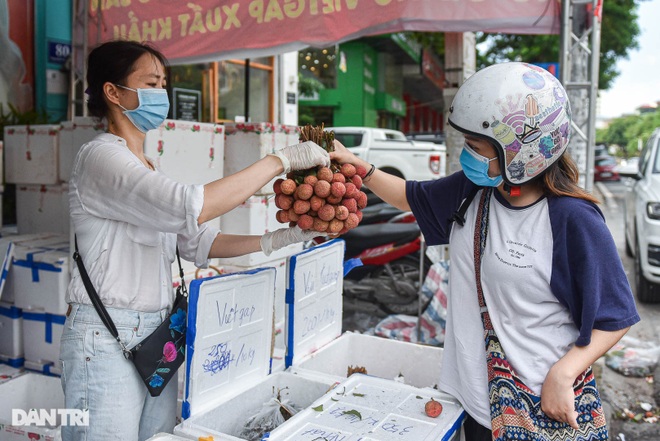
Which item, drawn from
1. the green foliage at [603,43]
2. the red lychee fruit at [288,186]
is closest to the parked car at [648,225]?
the red lychee fruit at [288,186]

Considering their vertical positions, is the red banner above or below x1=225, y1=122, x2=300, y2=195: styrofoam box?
above

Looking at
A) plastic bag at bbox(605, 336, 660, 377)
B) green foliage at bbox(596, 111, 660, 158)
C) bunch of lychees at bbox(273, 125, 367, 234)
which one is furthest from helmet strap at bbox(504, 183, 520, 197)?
green foliage at bbox(596, 111, 660, 158)

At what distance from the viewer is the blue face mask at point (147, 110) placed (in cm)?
211

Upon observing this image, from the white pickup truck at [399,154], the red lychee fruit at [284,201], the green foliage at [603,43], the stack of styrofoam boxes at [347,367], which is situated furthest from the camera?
the green foliage at [603,43]

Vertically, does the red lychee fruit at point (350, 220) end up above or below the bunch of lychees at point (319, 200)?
below

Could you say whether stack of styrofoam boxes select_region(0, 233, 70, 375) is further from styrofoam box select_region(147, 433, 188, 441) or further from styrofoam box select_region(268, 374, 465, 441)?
styrofoam box select_region(268, 374, 465, 441)

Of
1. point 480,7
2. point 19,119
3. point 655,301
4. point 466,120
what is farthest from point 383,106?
point 466,120

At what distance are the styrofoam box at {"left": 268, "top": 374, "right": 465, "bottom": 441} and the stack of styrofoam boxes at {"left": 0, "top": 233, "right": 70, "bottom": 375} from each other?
1.98m

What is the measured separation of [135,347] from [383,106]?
2048 cm

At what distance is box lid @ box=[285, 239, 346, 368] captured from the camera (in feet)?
8.13

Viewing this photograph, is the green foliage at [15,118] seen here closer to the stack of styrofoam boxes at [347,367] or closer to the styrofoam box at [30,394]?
the styrofoam box at [30,394]

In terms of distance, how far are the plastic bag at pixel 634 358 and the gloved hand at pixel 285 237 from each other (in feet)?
13.7

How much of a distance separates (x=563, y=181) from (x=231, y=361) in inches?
51.9

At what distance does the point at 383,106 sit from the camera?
2175 cm
